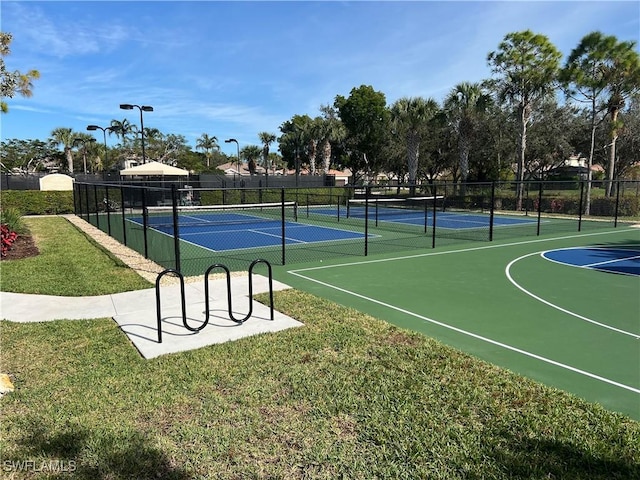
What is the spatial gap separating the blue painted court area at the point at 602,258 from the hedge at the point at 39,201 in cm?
2591

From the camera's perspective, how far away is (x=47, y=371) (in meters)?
4.87

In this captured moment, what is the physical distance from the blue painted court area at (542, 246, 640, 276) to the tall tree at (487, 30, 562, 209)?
602 inches

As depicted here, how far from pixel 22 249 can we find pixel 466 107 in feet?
101

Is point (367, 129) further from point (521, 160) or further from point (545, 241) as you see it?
point (545, 241)

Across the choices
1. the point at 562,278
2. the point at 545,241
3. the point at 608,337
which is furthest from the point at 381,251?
the point at 608,337

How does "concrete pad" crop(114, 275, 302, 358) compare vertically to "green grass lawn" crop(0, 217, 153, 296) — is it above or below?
below

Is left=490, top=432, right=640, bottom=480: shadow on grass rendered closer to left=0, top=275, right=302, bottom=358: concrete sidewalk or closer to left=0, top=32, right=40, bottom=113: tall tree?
left=0, top=275, right=302, bottom=358: concrete sidewalk

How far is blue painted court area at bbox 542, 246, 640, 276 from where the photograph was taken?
11.1 metres

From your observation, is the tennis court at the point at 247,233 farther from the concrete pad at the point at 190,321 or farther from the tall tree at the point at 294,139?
the tall tree at the point at 294,139

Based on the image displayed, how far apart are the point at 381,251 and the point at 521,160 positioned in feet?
65.7

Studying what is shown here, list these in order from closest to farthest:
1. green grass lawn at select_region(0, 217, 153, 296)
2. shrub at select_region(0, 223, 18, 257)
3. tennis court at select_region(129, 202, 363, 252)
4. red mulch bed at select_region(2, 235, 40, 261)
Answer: green grass lawn at select_region(0, 217, 153, 296) → red mulch bed at select_region(2, 235, 40, 261) → shrub at select_region(0, 223, 18, 257) → tennis court at select_region(129, 202, 363, 252)

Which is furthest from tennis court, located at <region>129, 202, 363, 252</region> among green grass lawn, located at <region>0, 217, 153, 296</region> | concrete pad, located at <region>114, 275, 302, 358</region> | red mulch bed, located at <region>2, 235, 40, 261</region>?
concrete pad, located at <region>114, 275, 302, 358</region>

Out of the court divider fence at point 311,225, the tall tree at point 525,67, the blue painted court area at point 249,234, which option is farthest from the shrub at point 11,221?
the tall tree at point 525,67

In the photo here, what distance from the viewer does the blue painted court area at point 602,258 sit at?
36.4 ft
